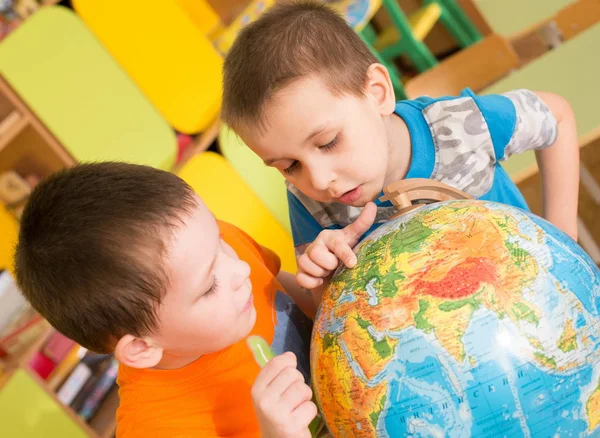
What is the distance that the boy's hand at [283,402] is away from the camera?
33.0 inches

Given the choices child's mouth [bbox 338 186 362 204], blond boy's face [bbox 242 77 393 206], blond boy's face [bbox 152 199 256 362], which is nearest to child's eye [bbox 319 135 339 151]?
blond boy's face [bbox 242 77 393 206]

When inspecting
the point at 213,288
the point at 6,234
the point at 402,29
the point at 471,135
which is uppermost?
the point at 6,234

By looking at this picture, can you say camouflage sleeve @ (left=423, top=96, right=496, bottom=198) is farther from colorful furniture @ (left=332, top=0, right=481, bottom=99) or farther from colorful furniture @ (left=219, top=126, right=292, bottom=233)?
colorful furniture @ (left=332, top=0, right=481, bottom=99)

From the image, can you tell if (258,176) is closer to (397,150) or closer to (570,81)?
(570,81)

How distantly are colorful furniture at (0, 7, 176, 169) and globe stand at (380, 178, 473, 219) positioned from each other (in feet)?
6.07

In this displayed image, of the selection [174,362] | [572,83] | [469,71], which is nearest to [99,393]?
[174,362]

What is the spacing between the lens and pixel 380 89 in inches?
47.4

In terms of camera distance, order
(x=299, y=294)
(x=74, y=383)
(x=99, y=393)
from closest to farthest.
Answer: (x=299, y=294), (x=74, y=383), (x=99, y=393)

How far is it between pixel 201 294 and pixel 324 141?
0.38 meters

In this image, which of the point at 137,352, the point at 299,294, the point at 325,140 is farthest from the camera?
the point at 299,294

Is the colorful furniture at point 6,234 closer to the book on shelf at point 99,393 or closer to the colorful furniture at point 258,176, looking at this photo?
the book on shelf at point 99,393

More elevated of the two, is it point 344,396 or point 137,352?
point 137,352

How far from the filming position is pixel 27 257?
2.93ft

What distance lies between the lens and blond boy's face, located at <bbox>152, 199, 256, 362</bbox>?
89cm
